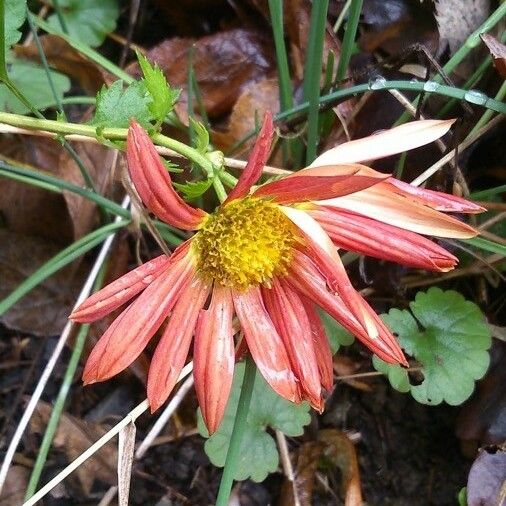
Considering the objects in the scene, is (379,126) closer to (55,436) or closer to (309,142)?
(309,142)

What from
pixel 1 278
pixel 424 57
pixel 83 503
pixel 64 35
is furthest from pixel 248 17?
pixel 83 503

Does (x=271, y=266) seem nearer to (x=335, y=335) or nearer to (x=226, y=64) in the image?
(x=335, y=335)

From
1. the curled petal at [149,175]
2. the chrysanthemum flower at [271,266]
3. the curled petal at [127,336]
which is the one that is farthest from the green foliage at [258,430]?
the curled petal at [149,175]

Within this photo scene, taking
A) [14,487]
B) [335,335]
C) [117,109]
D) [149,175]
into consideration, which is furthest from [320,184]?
[14,487]

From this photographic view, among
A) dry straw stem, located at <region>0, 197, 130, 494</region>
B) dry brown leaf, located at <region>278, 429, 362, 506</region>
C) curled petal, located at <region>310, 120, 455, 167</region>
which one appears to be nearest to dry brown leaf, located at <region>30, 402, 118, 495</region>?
dry straw stem, located at <region>0, 197, 130, 494</region>

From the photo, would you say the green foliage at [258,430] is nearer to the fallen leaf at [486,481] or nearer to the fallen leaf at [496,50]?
the fallen leaf at [486,481]

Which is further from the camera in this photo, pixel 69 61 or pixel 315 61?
pixel 69 61
